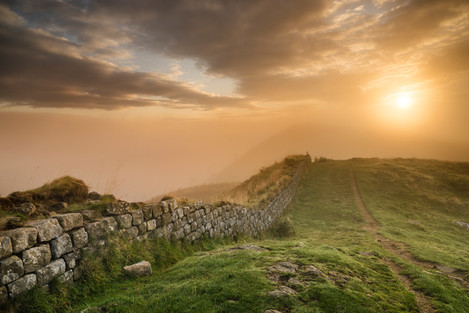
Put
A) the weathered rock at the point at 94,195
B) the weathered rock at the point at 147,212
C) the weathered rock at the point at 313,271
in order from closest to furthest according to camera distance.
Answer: the weathered rock at the point at 313,271 < the weathered rock at the point at 147,212 < the weathered rock at the point at 94,195

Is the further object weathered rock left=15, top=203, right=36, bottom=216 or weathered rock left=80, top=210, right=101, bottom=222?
weathered rock left=80, top=210, right=101, bottom=222

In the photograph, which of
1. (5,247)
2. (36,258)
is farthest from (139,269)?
(5,247)

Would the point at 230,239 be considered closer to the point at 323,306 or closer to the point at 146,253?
the point at 146,253

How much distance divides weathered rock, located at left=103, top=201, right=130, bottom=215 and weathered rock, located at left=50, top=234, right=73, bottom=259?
4.57ft

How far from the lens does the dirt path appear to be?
6655 mm

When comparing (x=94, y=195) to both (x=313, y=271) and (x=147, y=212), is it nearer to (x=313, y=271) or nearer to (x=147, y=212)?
(x=147, y=212)

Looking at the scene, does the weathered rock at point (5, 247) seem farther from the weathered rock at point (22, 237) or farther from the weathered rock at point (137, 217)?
the weathered rock at point (137, 217)

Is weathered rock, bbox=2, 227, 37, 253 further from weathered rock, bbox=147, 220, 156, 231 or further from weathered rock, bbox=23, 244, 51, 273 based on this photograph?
weathered rock, bbox=147, 220, 156, 231

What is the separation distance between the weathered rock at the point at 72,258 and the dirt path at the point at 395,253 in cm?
791

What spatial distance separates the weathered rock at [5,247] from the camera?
14.4 feet

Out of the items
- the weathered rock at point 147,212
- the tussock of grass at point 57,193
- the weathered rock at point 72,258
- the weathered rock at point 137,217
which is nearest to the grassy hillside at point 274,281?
the weathered rock at point 72,258

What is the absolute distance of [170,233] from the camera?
28.2 feet

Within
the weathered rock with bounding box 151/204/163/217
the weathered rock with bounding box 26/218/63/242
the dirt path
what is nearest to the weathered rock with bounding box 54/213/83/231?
the weathered rock with bounding box 26/218/63/242

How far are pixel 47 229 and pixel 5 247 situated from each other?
31.2 inches
